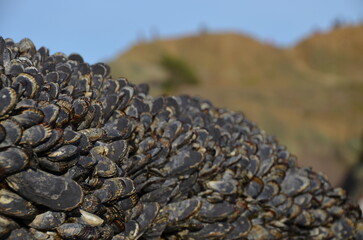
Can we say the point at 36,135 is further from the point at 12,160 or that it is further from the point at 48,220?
the point at 48,220

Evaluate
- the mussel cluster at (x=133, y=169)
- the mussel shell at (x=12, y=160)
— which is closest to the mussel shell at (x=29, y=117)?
the mussel cluster at (x=133, y=169)

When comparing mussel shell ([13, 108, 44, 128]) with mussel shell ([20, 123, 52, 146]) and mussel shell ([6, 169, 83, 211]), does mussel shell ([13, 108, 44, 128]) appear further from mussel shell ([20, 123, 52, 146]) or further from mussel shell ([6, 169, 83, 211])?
mussel shell ([6, 169, 83, 211])

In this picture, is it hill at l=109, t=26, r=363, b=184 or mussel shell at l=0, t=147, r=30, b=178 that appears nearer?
mussel shell at l=0, t=147, r=30, b=178

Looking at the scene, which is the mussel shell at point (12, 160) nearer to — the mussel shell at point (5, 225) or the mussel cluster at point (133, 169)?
the mussel cluster at point (133, 169)

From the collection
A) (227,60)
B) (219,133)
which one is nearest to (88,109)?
(219,133)

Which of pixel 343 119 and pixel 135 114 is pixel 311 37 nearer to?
pixel 343 119

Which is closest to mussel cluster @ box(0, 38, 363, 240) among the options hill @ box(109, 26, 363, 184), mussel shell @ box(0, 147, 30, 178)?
mussel shell @ box(0, 147, 30, 178)
